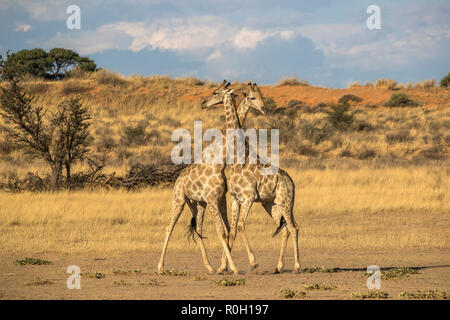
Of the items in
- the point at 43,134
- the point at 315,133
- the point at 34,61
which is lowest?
the point at 315,133

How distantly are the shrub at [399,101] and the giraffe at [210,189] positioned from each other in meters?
36.5

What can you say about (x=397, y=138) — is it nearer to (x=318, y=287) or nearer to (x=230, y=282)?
(x=318, y=287)

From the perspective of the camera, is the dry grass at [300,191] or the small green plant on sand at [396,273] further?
the dry grass at [300,191]

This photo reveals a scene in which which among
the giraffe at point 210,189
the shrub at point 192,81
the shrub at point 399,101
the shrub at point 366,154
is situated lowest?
the shrub at point 366,154

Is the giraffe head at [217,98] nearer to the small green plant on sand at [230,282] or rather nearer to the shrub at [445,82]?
the small green plant on sand at [230,282]

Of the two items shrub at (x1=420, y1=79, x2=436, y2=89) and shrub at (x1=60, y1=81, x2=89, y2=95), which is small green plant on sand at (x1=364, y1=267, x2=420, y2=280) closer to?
shrub at (x1=60, y1=81, x2=89, y2=95)

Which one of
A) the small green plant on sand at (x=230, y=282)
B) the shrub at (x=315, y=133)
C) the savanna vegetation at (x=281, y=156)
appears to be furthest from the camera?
the shrub at (x=315, y=133)

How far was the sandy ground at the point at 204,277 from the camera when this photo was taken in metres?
8.40

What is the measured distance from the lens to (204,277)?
9680mm

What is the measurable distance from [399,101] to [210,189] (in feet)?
123

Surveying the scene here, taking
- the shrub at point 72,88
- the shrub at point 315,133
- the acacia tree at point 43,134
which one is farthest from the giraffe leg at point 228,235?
the shrub at point 72,88

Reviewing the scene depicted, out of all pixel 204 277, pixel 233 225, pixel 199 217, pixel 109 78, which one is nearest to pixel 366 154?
A: pixel 199 217

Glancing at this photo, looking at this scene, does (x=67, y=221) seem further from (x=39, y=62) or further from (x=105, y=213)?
(x=39, y=62)
